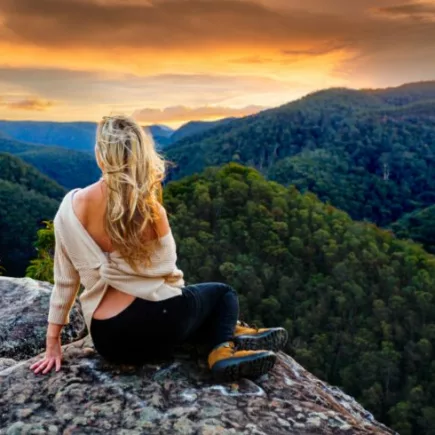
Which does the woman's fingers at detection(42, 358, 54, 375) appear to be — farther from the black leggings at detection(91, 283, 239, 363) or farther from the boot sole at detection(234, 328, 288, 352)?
the boot sole at detection(234, 328, 288, 352)

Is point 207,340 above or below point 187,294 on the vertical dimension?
below

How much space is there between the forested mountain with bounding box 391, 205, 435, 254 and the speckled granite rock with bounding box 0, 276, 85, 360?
61.4 metres

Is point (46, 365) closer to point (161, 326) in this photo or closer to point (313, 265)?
point (161, 326)

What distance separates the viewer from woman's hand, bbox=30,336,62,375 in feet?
11.3

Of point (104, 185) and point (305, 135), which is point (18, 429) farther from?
point (305, 135)

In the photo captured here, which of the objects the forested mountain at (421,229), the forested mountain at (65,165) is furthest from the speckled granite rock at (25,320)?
the forested mountain at (65,165)

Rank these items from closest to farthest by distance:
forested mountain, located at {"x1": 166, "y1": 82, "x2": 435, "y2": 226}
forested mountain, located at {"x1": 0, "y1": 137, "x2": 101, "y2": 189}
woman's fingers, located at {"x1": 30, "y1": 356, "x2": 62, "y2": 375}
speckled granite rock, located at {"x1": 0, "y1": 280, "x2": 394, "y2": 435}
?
speckled granite rock, located at {"x1": 0, "y1": 280, "x2": 394, "y2": 435}, woman's fingers, located at {"x1": 30, "y1": 356, "x2": 62, "y2": 375}, forested mountain, located at {"x1": 166, "y1": 82, "x2": 435, "y2": 226}, forested mountain, located at {"x1": 0, "y1": 137, "x2": 101, "y2": 189}

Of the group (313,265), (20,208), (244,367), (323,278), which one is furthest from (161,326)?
(20,208)

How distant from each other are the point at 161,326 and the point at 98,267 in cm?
49

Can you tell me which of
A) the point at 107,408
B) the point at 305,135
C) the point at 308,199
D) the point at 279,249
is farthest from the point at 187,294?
the point at 305,135

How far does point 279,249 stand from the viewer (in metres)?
47.2

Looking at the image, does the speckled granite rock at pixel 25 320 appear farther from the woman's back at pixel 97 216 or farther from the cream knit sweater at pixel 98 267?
the woman's back at pixel 97 216

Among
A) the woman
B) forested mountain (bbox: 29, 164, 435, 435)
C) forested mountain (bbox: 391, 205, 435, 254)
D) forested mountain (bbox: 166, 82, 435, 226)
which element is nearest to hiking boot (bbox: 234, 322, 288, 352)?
the woman

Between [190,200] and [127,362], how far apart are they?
46883mm
